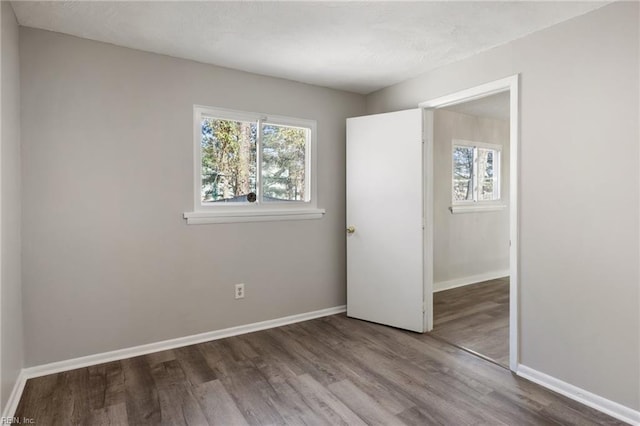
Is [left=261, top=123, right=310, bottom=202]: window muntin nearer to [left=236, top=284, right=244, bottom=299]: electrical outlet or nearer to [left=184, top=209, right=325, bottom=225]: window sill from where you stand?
[left=184, top=209, right=325, bottom=225]: window sill

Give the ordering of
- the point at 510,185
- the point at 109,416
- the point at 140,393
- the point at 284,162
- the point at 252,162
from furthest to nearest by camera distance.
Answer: the point at 284,162
the point at 252,162
the point at 510,185
the point at 140,393
the point at 109,416

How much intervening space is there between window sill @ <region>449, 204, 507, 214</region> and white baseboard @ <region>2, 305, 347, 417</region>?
2.30 meters

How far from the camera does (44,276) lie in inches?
94.7

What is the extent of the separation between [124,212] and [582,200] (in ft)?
10.3

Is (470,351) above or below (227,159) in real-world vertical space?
below

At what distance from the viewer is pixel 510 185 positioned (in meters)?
2.53

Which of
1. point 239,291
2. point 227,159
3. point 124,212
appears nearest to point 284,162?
point 227,159

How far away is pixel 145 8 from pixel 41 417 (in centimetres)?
243

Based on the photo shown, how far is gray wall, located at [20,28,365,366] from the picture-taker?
7.84 ft

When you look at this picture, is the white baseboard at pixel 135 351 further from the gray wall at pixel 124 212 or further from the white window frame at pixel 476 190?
the white window frame at pixel 476 190

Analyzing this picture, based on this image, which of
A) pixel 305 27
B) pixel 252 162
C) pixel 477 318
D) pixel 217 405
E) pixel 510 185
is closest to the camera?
pixel 217 405

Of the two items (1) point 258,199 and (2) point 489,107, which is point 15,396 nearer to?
(1) point 258,199

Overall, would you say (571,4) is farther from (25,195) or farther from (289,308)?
(25,195)

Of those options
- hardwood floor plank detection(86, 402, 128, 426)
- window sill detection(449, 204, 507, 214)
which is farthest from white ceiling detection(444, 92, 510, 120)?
hardwood floor plank detection(86, 402, 128, 426)
